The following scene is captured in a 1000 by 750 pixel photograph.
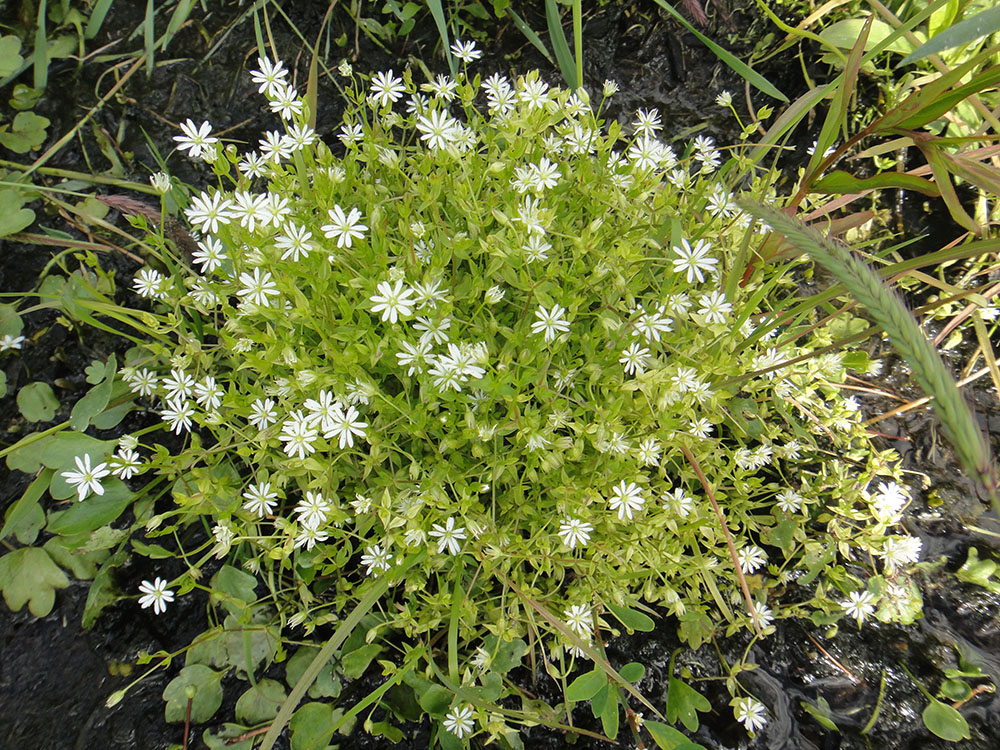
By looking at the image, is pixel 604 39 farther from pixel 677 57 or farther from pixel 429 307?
pixel 429 307

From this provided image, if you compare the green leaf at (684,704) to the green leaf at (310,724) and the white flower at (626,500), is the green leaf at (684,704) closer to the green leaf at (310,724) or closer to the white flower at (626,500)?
the white flower at (626,500)

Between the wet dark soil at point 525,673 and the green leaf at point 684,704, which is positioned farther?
the wet dark soil at point 525,673

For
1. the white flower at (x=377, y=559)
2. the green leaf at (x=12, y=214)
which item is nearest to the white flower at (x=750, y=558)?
the white flower at (x=377, y=559)

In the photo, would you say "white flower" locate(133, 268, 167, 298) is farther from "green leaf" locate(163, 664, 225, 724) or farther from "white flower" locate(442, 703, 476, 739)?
"white flower" locate(442, 703, 476, 739)

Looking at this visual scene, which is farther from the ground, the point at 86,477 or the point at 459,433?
the point at 459,433

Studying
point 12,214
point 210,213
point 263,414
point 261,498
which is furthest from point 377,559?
point 12,214

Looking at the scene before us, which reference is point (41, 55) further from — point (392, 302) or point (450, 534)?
point (450, 534)

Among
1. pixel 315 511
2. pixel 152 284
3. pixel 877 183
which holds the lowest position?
pixel 315 511
